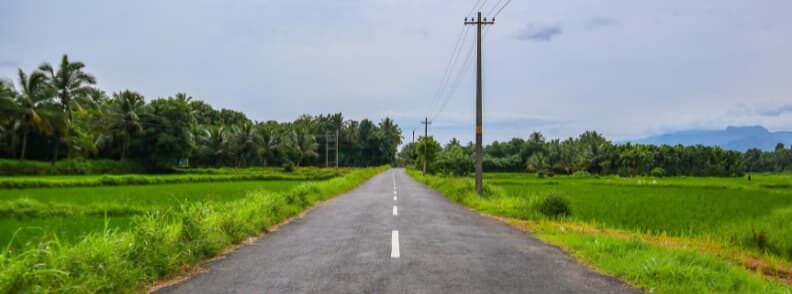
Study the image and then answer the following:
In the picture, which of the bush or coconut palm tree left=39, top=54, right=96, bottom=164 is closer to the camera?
the bush

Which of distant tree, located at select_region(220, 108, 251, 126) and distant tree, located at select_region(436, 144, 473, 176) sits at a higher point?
distant tree, located at select_region(220, 108, 251, 126)

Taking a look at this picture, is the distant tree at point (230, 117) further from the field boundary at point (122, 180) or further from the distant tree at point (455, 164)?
the field boundary at point (122, 180)

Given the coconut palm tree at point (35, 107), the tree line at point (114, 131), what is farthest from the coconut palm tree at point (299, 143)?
the coconut palm tree at point (35, 107)

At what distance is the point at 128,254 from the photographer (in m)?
6.13

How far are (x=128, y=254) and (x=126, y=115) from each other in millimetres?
53522

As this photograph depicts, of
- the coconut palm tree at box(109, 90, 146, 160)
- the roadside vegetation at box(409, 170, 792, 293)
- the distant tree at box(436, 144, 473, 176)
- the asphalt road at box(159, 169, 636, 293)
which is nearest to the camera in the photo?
the asphalt road at box(159, 169, 636, 293)

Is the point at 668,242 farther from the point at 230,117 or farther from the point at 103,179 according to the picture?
the point at 230,117

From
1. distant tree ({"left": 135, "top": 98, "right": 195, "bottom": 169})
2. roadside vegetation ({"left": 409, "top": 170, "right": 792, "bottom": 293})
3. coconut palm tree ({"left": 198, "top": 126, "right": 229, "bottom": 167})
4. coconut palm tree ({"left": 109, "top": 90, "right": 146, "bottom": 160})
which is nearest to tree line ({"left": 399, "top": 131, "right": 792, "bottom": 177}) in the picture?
coconut palm tree ({"left": 198, "top": 126, "right": 229, "bottom": 167})

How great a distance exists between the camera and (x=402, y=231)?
10.4 m

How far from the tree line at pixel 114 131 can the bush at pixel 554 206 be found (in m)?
40.8

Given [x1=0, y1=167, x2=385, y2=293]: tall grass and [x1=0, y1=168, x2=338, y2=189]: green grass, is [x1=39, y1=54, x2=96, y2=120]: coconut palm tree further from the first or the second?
[x1=0, y1=167, x2=385, y2=293]: tall grass

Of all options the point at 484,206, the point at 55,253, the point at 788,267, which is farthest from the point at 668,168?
the point at 55,253

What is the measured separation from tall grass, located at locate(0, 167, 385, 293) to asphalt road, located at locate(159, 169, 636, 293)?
0.48 meters

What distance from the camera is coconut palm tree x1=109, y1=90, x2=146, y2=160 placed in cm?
5244
